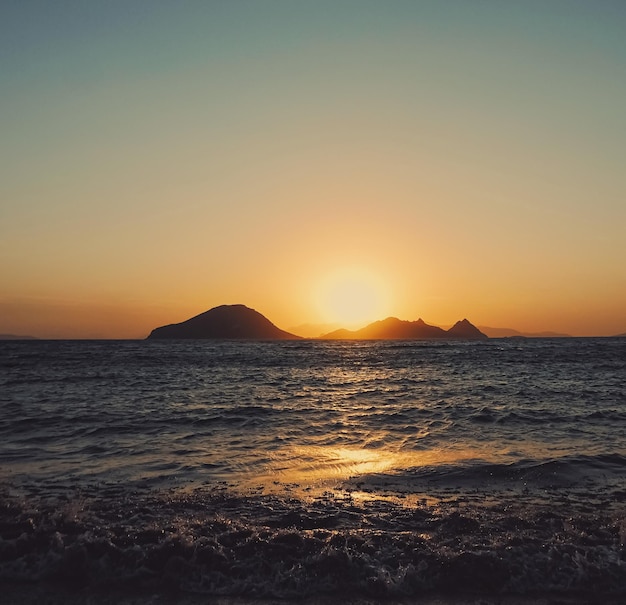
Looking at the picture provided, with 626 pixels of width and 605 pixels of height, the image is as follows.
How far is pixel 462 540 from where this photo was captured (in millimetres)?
8266

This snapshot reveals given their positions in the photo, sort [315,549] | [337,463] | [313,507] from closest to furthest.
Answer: [315,549] → [313,507] → [337,463]

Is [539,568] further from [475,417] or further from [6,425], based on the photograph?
[6,425]

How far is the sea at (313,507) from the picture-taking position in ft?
23.2

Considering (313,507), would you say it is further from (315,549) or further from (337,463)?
(337,463)

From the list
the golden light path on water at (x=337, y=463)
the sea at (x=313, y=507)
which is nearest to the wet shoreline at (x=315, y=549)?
the sea at (x=313, y=507)

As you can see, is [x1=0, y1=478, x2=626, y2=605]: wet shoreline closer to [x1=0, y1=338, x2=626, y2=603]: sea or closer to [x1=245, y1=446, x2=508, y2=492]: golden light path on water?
[x1=0, y1=338, x2=626, y2=603]: sea

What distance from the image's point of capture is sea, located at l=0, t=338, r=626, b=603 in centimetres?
707

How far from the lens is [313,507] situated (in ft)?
33.0

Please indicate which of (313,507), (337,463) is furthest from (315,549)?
(337,463)

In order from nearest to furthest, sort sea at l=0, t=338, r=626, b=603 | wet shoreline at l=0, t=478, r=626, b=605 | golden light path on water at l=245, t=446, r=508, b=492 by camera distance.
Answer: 1. wet shoreline at l=0, t=478, r=626, b=605
2. sea at l=0, t=338, r=626, b=603
3. golden light path on water at l=245, t=446, r=508, b=492

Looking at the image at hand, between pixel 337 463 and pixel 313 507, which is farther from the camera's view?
pixel 337 463

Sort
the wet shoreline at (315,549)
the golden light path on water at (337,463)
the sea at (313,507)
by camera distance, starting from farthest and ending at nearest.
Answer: the golden light path on water at (337,463) < the sea at (313,507) < the wet shoreline at (315,549)

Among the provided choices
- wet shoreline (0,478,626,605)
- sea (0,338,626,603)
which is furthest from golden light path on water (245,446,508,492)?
wet shoreline (0,478,626,605)

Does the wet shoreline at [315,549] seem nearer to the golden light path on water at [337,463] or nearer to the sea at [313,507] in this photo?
the sea at [313,507]
